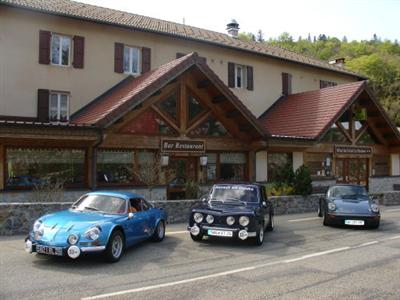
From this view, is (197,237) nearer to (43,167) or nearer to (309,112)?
(43,167)

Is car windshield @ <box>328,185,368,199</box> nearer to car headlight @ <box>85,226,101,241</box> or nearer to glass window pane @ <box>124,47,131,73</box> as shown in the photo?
car headlight @ <box>85,226,101,241</box>

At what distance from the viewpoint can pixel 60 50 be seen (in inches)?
769

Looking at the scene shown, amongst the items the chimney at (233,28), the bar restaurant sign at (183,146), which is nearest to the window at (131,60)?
the bar restaurant sign at (183,146)

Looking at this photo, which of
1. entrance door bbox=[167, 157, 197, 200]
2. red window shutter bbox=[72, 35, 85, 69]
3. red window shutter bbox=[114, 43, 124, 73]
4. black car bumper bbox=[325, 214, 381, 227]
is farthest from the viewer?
red window shutter bbox=[114, 43, 124, 73]

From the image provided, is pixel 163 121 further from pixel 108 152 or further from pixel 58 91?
pixel 58 91

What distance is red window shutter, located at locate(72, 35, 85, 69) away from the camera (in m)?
19.6

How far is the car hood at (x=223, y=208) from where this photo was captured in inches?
414

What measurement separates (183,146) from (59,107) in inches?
231

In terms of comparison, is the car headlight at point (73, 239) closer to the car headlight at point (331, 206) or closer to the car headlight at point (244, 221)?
the car headlight at point (244, 221)

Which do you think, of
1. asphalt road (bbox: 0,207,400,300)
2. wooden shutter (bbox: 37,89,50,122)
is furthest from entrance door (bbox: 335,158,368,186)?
wooden shutter (bbox: 37,89,50,122)

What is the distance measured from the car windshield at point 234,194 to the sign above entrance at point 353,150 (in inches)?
593

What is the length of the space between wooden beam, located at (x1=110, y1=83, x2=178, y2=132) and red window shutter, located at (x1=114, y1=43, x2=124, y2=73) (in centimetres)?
320

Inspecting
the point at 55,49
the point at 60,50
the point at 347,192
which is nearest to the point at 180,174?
the point at 347,192

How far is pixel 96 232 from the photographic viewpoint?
26.9ft
